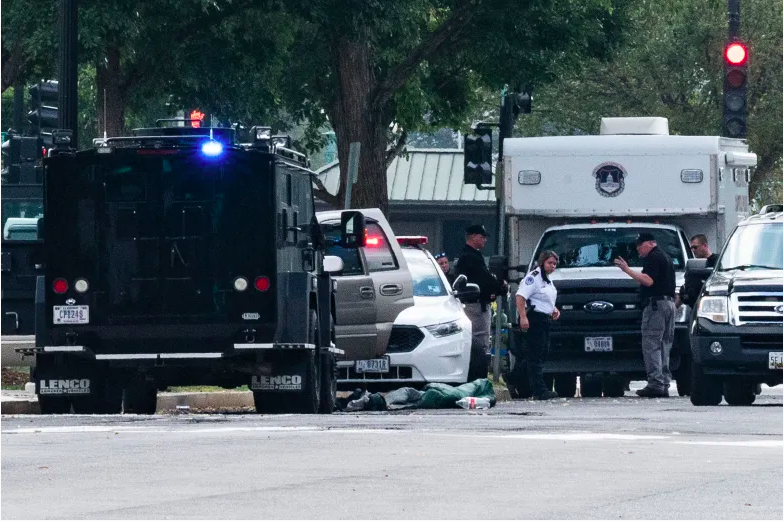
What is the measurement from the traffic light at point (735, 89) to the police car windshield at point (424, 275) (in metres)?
6.14

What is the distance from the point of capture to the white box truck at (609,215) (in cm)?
2392

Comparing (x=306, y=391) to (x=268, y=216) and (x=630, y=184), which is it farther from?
(x=630, y=184)

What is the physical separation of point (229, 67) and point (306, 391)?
1261 cm

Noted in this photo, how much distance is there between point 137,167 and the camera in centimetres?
1756

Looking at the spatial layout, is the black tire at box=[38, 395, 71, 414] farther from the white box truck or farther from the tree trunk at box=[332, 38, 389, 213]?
the tree trunk at box=[332, 38, 389, 213]

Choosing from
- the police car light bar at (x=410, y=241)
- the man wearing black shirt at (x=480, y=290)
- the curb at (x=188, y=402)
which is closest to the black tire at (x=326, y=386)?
the curb at (x=188, y=402)

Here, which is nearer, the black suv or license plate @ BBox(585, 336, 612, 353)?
the black suv

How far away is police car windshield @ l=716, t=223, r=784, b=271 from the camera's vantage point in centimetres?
2067

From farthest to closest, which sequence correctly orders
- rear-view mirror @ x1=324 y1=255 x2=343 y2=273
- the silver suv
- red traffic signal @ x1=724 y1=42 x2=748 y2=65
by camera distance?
red traffic signal @ x1=724 y1=42 x2=748 y2=65 → the silver suv → rear-view mirror @ x1=324 y1=255 x2=343 y2=273

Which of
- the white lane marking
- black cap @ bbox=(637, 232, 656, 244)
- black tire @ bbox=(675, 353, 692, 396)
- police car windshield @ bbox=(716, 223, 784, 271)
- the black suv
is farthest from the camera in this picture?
black tire @ bbox=(675, 353, 692, 396)

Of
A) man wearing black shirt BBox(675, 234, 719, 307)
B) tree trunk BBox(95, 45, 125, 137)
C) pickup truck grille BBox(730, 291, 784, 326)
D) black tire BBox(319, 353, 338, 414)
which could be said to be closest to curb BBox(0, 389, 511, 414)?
man wearing black shirt BBox(675, 234, 719, 307)

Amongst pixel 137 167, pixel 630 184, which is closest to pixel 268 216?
pixel 137 167

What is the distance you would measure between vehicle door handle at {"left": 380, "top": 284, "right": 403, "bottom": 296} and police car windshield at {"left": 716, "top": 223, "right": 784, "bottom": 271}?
3076mm

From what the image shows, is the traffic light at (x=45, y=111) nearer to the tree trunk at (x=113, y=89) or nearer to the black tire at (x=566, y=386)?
the tree trunk at (x=113, y=89)
